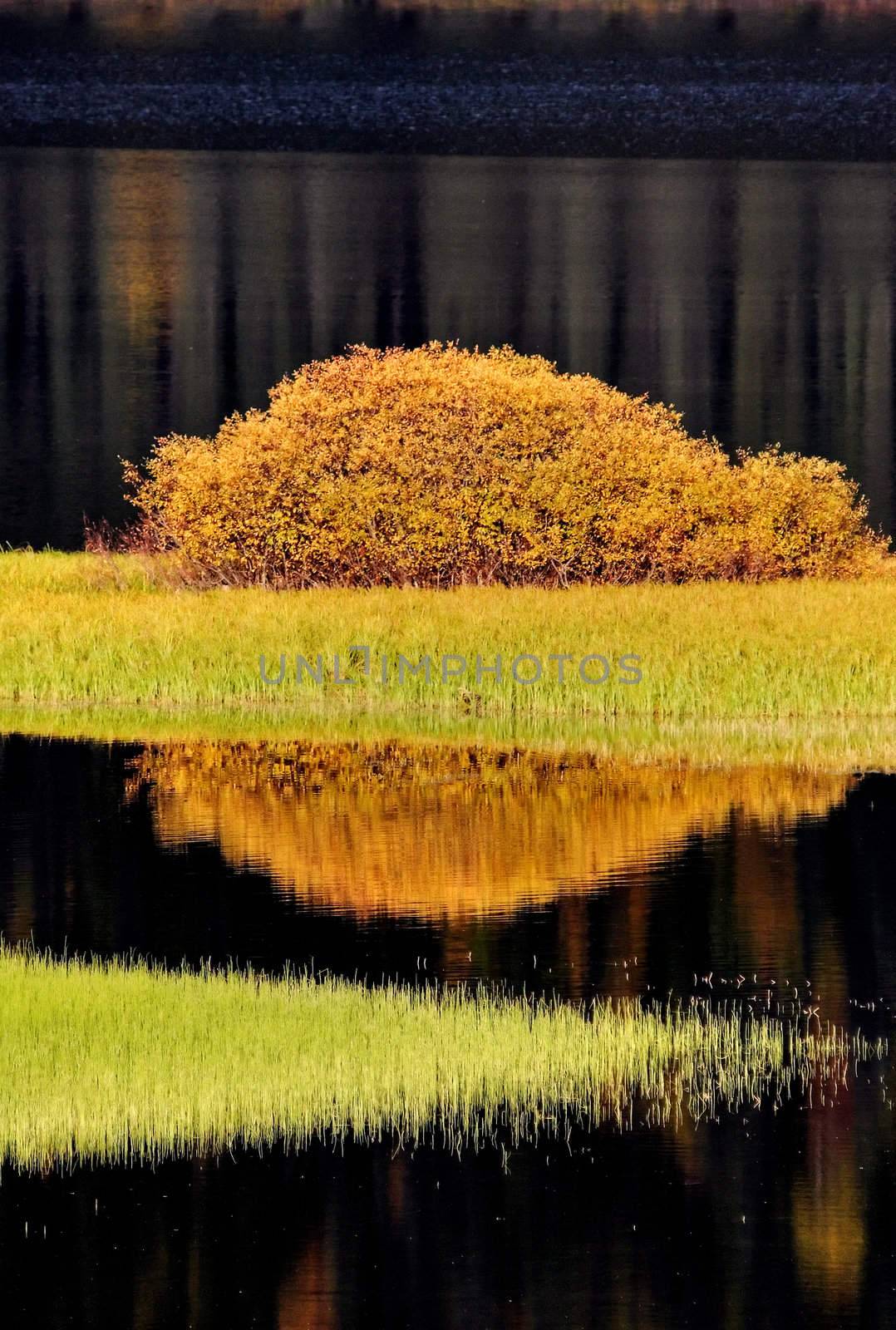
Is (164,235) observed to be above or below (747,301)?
above

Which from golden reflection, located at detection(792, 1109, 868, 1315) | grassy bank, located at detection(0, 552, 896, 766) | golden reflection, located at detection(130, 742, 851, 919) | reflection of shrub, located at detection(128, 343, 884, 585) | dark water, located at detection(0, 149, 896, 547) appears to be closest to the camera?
golden reflection, located at detection(792, 1109, 868, 1315)

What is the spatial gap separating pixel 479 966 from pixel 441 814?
16.5ft

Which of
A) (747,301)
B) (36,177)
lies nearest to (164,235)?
(747,301)

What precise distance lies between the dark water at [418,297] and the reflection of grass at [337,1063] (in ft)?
112

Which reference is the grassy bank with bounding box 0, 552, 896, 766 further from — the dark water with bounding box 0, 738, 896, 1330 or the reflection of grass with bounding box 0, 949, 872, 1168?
the reflection of grass with bounding box 0, 949, 872, 1168

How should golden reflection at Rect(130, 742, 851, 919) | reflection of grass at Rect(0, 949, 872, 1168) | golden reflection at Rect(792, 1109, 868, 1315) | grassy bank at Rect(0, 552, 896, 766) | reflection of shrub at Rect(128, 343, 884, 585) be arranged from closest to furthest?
golden reflection at Rect(792, 1109, 868, 1315) < reflection of grass at Rect(0, 949, 872, 1168) < golden reflection at Rect(130, 742, 851, 919) < grassy bank at Rect(0, 552, 896, 766) < reflection of shrub at Rect(128, 343, 884, 585)

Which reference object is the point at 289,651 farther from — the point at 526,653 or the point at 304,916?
the point at 304,916

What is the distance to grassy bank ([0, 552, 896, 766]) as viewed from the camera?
24203 millimetres

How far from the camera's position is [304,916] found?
53.3 ft

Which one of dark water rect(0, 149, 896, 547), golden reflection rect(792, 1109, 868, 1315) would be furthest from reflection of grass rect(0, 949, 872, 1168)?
dark water rect(0, 149, 896, 547)

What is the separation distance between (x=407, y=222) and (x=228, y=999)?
12959 cm

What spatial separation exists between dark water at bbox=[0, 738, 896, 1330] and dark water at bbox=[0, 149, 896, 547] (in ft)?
92.4

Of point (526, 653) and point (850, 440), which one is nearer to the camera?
point (526, 653)

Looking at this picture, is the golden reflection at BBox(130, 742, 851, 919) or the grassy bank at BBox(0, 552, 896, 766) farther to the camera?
the grassy bank at BBox(0, 552, 896, 766)
